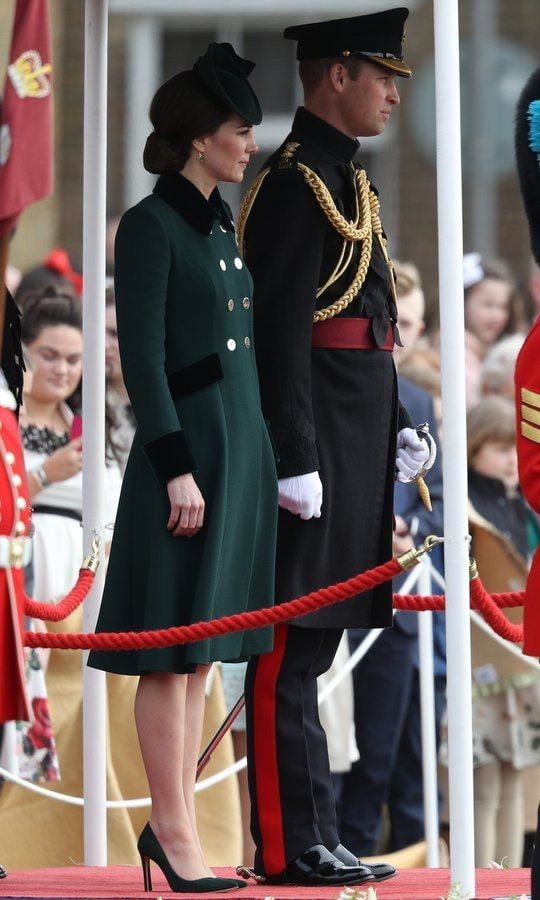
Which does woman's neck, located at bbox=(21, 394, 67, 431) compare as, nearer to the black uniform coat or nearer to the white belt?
the black uniform coat

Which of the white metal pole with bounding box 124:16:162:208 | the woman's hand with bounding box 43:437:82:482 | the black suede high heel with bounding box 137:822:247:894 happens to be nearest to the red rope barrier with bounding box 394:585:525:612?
the black suede high heel with bounding box 137:822:247:894

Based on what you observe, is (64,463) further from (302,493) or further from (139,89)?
(139,89)

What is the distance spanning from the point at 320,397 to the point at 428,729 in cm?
263

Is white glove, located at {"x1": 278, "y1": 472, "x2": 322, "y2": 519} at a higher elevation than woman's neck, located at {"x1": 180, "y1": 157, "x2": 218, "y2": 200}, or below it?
below

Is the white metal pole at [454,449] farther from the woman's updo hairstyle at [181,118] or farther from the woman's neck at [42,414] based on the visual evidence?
the woman's neck at [42,414]

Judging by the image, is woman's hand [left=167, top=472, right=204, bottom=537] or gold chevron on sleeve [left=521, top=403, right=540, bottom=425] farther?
woman's hand [left=167, top=472, right=204, bottom=537]

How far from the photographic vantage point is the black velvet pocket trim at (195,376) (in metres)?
4.79

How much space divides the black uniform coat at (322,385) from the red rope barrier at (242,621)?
0.17 m

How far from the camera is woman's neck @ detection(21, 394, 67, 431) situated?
7.37m

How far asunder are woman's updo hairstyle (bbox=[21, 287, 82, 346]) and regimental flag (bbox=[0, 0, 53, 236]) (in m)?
3.07

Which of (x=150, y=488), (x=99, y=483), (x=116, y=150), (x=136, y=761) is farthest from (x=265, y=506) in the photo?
(x=116, y=150)

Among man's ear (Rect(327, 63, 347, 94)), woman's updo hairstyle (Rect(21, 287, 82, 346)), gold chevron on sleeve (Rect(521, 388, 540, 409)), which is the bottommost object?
gold chevron on sleeve (Rect(521, 388, 540, 409))

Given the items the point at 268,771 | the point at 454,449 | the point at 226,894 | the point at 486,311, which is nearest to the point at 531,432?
the point at 454,449

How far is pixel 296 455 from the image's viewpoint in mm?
4914
